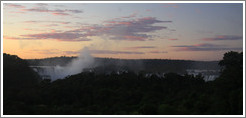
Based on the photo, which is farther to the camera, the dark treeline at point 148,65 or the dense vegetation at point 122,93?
the dark treeline at point 148,65

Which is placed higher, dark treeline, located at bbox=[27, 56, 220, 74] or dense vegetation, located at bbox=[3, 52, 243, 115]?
dense vegetation, located at bbox=[3, 52, 243, 115]

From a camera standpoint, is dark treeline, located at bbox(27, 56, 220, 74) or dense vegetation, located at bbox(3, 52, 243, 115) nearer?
dense vegetation, located at bbox(3, 52, 243, 115)

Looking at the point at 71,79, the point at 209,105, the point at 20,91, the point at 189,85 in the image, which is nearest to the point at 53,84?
the point at 71,79

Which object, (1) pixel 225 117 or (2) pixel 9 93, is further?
(2) pixel 9 93

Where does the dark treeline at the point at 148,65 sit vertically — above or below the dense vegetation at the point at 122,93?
below

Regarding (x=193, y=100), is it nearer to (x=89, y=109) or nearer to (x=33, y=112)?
(x=89, y=109)

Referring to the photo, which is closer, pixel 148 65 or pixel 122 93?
pixel 122 93

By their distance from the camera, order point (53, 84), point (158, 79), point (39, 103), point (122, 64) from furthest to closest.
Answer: point (122, 64), point (158, 79), point (53, 84), point (39, 103)

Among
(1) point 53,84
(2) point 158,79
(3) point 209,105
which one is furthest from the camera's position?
(2) point 158,79
